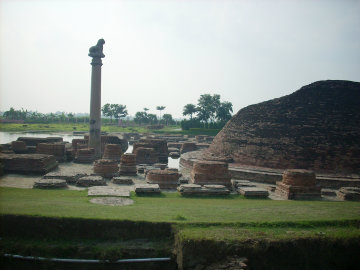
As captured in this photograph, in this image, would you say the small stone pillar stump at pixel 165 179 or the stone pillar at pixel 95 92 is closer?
the small stone pillar stump at pixel 165 179

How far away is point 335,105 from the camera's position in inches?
518

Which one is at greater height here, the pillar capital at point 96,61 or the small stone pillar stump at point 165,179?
the pillar capital at point 96,61

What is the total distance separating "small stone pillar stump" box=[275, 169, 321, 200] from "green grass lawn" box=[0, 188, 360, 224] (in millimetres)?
1325

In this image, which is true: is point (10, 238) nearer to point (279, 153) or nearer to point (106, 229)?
point (106, 229)

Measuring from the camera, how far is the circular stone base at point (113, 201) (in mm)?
6698

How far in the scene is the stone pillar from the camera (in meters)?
14.4

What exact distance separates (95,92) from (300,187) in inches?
405

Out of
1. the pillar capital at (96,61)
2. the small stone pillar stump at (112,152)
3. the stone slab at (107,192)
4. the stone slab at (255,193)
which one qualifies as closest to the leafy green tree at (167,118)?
the pillar capital at (96,61)

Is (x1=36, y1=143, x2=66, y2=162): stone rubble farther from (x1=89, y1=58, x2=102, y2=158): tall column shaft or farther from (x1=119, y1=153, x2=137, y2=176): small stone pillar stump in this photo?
(x1=119, y1=153, x2=137, y2=176): small stone pillar stump

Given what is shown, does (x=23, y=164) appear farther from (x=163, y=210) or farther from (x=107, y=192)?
(x=163, y=210)

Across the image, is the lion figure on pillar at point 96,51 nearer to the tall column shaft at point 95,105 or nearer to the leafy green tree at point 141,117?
the tall column shaft at point 95,105

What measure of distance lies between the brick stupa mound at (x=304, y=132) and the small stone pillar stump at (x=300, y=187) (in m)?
2.79

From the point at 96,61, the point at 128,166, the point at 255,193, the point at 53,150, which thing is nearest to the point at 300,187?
the point at 255,193

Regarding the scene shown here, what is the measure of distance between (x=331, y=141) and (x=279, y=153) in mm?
2085
